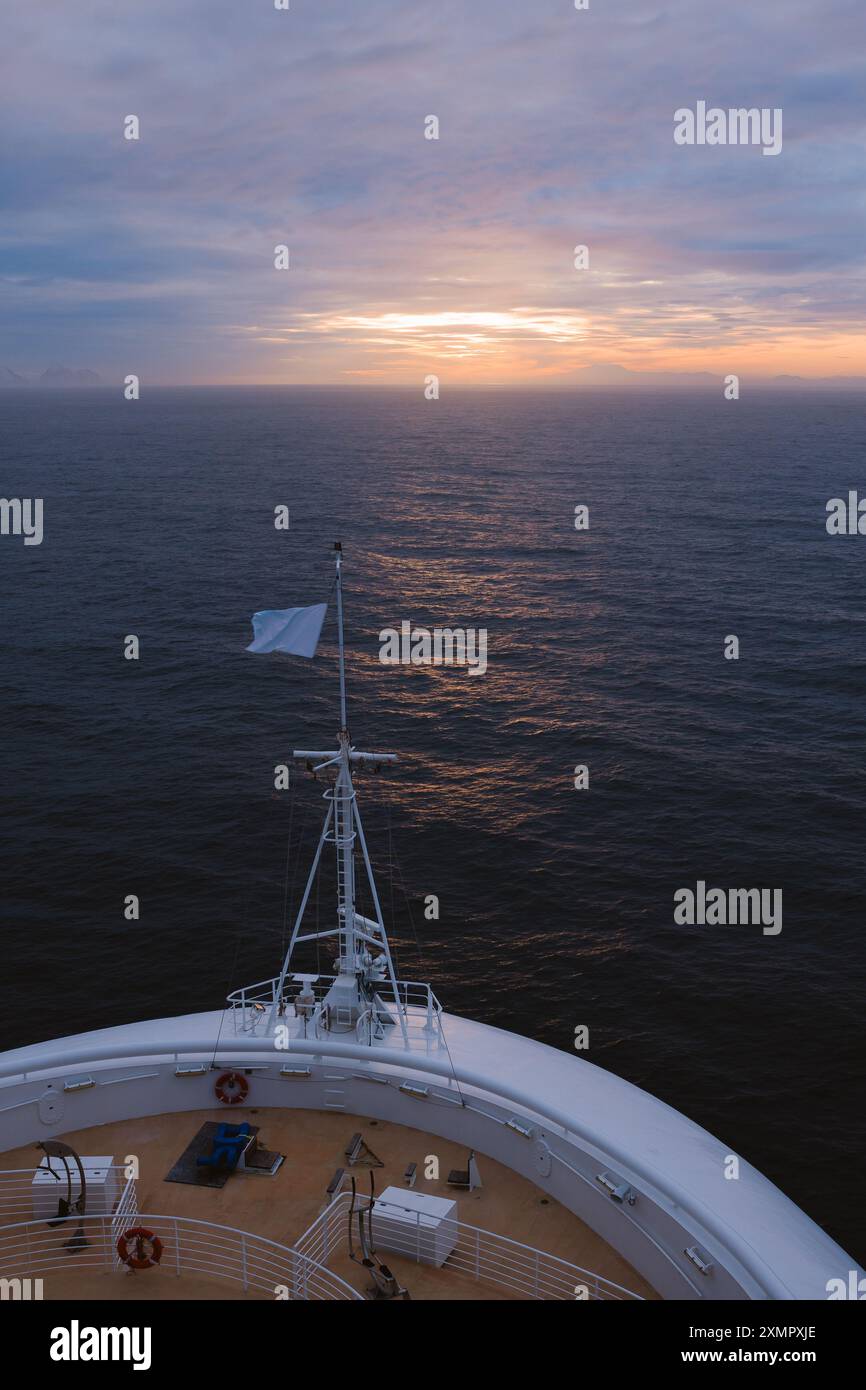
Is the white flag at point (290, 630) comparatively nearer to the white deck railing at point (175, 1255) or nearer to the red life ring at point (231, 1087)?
the red life ring at point (231, 1087)

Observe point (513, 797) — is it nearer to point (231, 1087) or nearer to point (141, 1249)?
point (231, 1087)

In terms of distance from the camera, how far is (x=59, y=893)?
43.1 meters

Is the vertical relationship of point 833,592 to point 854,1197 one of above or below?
above

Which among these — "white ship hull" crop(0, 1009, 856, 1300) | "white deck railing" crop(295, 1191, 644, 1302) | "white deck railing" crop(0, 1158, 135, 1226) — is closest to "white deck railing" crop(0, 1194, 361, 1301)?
"white deck railing" crop(0, 1158, 135, 1226)

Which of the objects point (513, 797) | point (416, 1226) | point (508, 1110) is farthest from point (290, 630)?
point (513, 797)

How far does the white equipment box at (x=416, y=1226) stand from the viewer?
18.6m

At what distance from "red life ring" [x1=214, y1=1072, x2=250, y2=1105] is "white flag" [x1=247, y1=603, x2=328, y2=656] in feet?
30.8

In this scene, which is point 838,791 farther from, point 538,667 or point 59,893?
point 59,893

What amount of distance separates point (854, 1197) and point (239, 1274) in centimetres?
1883

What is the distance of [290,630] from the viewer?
21859mm

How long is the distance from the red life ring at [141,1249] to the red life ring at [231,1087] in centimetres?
459

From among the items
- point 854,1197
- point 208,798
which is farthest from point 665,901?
point 208,798

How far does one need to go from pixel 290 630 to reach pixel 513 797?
31248 mm

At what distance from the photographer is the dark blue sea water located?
36.2 m
